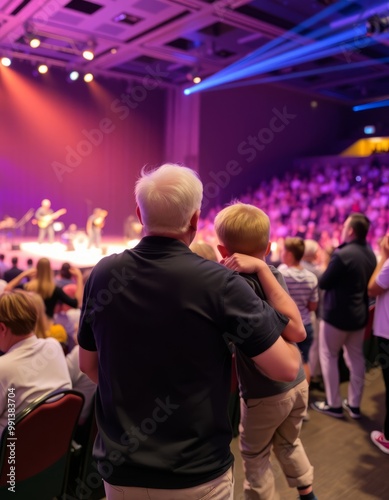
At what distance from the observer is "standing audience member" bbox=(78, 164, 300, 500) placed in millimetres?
1071

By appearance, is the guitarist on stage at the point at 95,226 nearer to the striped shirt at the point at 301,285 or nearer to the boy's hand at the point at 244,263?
the striped shirt at the point at 301,285

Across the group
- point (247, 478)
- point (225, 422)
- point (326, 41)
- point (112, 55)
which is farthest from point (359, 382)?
point (112, 55)

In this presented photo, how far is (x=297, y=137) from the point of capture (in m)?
14.6

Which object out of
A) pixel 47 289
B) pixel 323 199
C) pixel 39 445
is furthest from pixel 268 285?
pixel 323 199

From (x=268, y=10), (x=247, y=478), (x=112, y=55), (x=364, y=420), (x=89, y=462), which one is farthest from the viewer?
(x=112, y=55)

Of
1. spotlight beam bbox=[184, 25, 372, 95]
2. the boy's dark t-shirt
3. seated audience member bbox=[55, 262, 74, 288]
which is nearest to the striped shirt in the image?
A: the boy's dark t-shirt

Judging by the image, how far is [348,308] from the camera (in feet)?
10.4

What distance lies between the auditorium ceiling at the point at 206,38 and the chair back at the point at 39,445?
22.9ft

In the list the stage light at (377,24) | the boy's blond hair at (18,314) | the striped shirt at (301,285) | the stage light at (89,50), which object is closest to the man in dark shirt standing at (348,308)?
the striped shirt at (301,285)

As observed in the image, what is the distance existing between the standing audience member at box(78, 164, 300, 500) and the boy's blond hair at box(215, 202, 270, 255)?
1.20ft

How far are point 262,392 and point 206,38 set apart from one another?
9.33 metres

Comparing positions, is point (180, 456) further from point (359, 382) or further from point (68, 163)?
point (68, 163)

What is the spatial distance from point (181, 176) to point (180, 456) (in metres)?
0.66

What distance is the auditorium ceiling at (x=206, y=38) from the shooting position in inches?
312
